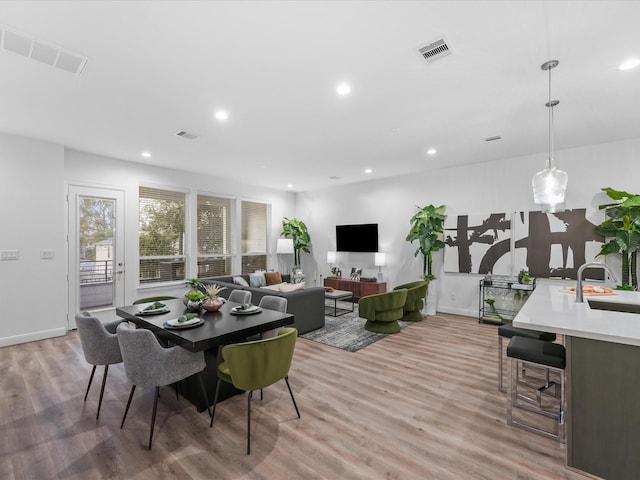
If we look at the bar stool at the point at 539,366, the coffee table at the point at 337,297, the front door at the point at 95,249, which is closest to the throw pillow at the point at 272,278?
the coffee table at the point at 337,297

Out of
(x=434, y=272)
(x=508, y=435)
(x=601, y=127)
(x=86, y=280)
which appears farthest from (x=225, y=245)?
(x=601, y=127)

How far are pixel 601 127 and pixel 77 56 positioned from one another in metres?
5.86

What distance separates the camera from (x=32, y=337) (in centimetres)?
441

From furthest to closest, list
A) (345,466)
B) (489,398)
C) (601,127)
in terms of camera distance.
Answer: (601,127)
(489,398)
(345,466)

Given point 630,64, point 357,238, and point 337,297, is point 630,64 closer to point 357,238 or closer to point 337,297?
point 337,297

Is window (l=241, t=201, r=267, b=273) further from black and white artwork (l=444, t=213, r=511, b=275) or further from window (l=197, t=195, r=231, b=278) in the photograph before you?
black and white artwork (l=444, t=213, r=511, b=275)

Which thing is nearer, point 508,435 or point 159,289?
point 508,435

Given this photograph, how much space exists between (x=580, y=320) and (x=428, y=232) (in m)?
3.93

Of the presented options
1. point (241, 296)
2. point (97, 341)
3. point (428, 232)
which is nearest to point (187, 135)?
point (241, 296)

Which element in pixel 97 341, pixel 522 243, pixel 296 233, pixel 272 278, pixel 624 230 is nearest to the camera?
pixel 97 341

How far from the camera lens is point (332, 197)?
26.6 ft

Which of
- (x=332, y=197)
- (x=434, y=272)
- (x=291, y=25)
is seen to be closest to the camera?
(x=291, y=25)

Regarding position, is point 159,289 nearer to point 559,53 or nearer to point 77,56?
point 77,56

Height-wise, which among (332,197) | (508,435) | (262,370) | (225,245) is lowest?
(508,435)
